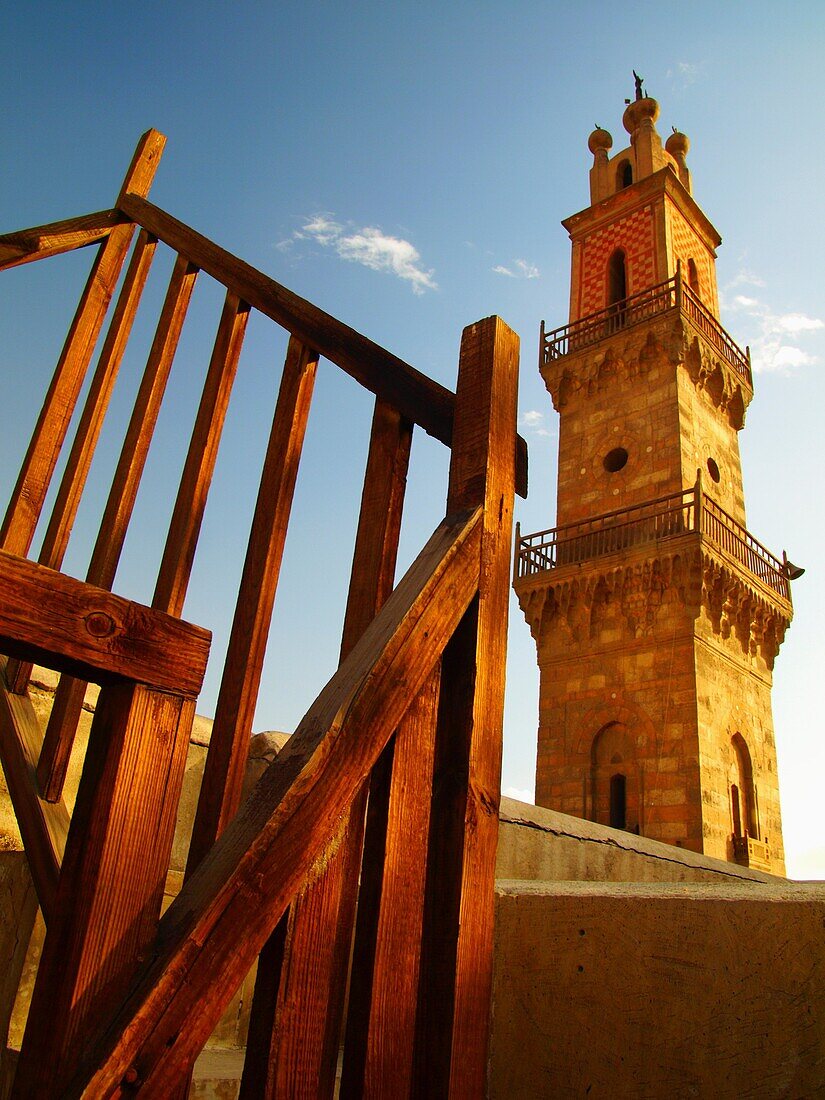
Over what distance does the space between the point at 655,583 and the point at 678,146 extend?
14496 mm

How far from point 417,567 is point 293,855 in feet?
1.87

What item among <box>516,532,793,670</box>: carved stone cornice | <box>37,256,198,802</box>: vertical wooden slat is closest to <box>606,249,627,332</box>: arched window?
<box>516,532,793,670</box>: carved stone cornice

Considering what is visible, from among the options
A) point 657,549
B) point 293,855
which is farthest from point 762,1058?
point 657,549

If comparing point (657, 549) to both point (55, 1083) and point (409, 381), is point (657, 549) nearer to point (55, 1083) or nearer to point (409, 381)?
point (409, 381)

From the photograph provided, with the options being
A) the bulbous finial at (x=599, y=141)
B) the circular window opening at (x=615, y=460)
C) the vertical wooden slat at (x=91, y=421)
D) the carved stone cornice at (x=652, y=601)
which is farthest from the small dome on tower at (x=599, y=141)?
the vertical wooden slat at (x=91, y=421)

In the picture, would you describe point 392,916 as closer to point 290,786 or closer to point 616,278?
point 290,786

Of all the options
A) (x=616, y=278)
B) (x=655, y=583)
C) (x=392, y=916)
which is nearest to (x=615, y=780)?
(x=655, y=583)

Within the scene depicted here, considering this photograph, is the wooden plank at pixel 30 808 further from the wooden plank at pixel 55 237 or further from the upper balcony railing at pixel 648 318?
the upper balcony railing at pixel 648 318

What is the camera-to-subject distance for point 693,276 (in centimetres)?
1908

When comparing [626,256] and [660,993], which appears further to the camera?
[626,256]

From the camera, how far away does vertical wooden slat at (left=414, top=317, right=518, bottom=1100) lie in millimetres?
1326

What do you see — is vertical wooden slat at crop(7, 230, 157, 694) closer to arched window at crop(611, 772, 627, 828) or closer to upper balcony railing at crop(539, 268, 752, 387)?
arched window at crop(611, 772, 627, 828)

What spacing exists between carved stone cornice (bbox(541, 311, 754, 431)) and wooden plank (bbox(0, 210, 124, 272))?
1480cm

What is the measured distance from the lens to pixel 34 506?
241cm
